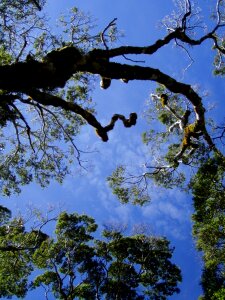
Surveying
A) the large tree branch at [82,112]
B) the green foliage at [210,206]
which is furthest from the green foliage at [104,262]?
the large tree branch at [82,112]

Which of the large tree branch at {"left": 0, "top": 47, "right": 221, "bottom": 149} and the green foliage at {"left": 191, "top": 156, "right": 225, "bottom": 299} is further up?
the green foliage at {"left": 191, "top": 156, "right": 225, "bottom": 299}

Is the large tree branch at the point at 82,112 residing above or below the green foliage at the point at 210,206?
below

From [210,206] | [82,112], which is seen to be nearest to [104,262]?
[210,206]

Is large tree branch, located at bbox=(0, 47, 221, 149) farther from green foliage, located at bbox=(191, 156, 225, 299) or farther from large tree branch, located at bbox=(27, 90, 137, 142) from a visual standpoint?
green foliage, located at bbox=(191, 156, 225, 299)

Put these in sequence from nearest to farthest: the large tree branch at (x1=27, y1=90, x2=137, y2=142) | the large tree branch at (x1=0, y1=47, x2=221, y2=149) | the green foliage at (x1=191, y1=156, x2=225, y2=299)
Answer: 1. the large tree branch at (x1=0, y1=47, x2=221, y2=149)
2. the large tree branch at (x1=27, y1=90, x2=137, y2=142)
3. the green foliage at (x1=191, y1=156, x2=225, y2=299)

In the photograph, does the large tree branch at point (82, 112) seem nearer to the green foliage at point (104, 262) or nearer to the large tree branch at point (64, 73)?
the large tree branch at point (64, 73)

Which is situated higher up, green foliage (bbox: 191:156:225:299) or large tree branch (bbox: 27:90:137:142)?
green foliage (bbox: 191:156:225:299)

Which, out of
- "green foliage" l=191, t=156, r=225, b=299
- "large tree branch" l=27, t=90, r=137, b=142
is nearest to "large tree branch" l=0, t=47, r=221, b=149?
"large tree branch" l=27, t=90, r=137, b=142

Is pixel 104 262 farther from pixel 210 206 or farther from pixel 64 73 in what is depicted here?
pixel 64 73

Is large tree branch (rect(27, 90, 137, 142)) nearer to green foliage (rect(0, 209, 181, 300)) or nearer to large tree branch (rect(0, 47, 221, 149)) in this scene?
large tree branch (rect(0, 47, 221, 149))

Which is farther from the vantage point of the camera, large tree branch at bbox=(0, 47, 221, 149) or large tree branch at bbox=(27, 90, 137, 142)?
large tree branch at bbox=(27, 90, 137, 142)

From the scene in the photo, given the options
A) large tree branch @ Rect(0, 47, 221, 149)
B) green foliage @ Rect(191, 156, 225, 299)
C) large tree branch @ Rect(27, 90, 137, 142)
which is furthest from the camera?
green foliage @ Rect(191, 156, 225, 299)

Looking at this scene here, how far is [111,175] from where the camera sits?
18.0 metres

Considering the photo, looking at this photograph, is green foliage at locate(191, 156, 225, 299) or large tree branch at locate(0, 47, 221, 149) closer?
large tree branch at locate(0, 47, 221, 149)
